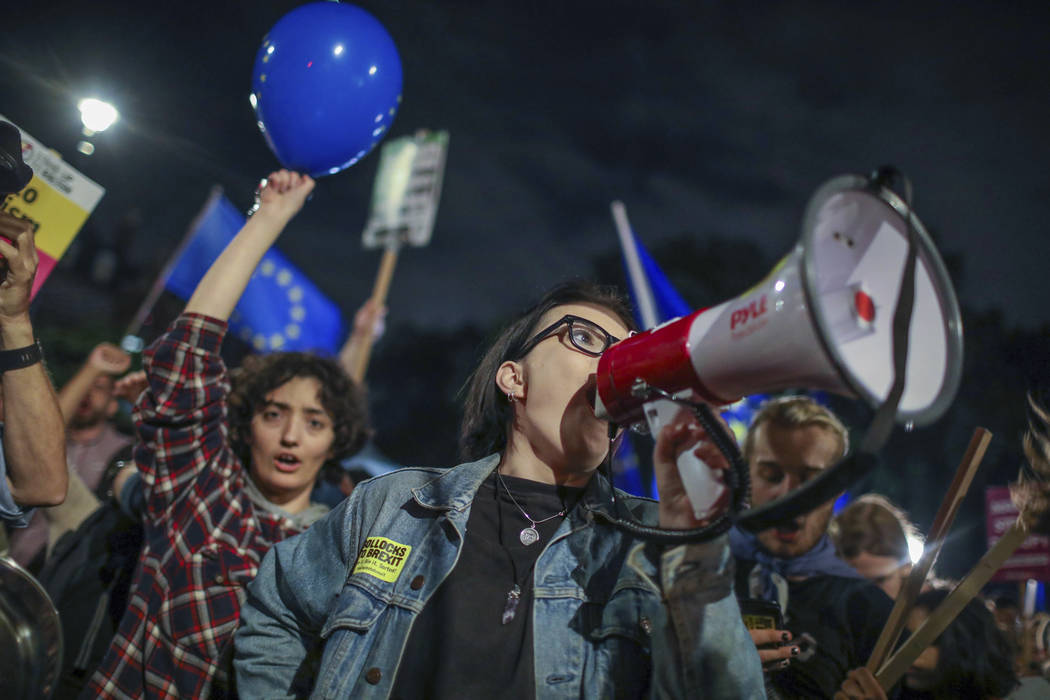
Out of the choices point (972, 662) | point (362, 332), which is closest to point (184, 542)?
point (972, 662)

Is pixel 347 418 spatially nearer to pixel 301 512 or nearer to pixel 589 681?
pixel 301 512

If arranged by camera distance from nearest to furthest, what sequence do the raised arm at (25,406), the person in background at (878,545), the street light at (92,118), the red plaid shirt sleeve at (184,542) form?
the raised arm at (25,406)
the red plaid shirt sleeve at (184,542)
the street light at (92,118)
the person in background at (878,545)

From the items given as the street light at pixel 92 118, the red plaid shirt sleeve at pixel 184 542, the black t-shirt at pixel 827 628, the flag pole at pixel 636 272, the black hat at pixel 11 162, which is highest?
the flag pole at pixel 636 272

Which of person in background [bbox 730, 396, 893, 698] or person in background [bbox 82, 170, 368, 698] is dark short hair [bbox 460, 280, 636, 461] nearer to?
person in background [bbox 730, 396, 893, 698]

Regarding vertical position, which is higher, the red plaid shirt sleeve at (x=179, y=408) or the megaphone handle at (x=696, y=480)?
the megaphone handle at (x=696, y=480)

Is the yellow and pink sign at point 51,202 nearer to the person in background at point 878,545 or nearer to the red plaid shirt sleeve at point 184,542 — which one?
the red plaid shirt sleeve at point 184,542

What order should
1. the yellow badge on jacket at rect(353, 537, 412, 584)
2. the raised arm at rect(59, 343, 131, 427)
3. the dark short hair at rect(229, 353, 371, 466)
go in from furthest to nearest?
the raised arm at rect(59, 343, 131, 427) → the dark short hair at rect(229, 353, 371, 466) → the yellow badge on jacket at rect(353, 537, 412, 584)

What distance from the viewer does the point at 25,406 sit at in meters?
1.96

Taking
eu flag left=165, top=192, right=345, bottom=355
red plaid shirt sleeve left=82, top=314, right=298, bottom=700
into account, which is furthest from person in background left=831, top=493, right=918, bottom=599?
eu flag left=165, top=192, right=345, bottom=355

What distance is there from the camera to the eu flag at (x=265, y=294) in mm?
5285

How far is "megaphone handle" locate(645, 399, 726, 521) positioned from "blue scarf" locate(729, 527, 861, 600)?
140cm

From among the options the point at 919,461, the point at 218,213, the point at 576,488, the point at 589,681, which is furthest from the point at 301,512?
the point at 919,461

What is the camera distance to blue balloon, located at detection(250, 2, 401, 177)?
103 inches

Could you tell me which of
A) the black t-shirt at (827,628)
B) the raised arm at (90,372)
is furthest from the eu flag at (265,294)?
the black t-shirt at (827,628)
